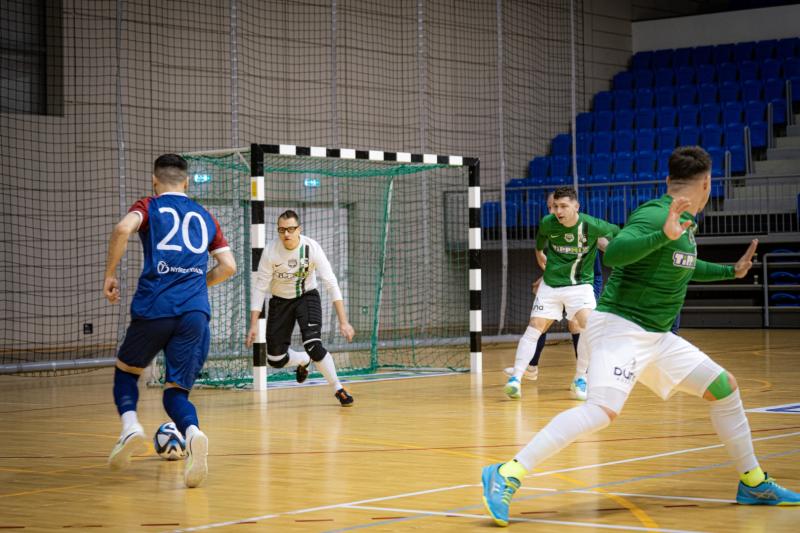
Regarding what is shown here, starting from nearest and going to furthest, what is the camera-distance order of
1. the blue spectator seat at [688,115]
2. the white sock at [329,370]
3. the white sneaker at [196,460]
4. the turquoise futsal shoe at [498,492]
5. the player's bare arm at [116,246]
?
the turquoise futsal shoe at [498,492], the white sneaker at [196,460], the player's bare arm at [116,246], the white sock at [329,370], the blue spectator seat at [688,115]

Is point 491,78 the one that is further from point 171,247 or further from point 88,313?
point 171,247

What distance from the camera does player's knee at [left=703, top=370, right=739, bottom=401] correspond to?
5.28 m

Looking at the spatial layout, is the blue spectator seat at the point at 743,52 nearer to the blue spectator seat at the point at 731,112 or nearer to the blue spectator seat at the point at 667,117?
the blue spectator seat at the point at 731,112

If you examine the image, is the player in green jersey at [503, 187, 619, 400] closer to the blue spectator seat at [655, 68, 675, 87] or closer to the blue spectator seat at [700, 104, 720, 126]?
the blue spectator seat at [700, 104, 720, 126]

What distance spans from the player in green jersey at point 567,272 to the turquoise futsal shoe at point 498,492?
549 centimetres

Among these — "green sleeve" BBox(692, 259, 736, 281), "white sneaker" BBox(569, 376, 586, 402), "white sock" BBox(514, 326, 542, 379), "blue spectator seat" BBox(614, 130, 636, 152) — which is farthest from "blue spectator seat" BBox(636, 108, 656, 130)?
"green sleeve" BBox(692, 259, 736, 281)

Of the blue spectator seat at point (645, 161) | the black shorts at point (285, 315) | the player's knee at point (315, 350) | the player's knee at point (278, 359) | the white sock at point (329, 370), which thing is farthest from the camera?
the blue spectator seat at point (645, 161)

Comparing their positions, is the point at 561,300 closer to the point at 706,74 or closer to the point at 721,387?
the point at 721,387

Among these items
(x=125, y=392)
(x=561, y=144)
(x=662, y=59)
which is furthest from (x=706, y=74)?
(x=125, y=392)

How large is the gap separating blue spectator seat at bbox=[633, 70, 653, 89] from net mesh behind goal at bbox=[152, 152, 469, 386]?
560 cm

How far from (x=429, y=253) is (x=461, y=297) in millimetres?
1031

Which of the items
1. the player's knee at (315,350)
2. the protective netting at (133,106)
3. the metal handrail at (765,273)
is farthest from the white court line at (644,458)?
the metal handrail at (765,273)

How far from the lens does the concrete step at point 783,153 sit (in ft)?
73.0

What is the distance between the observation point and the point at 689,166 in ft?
17.1
